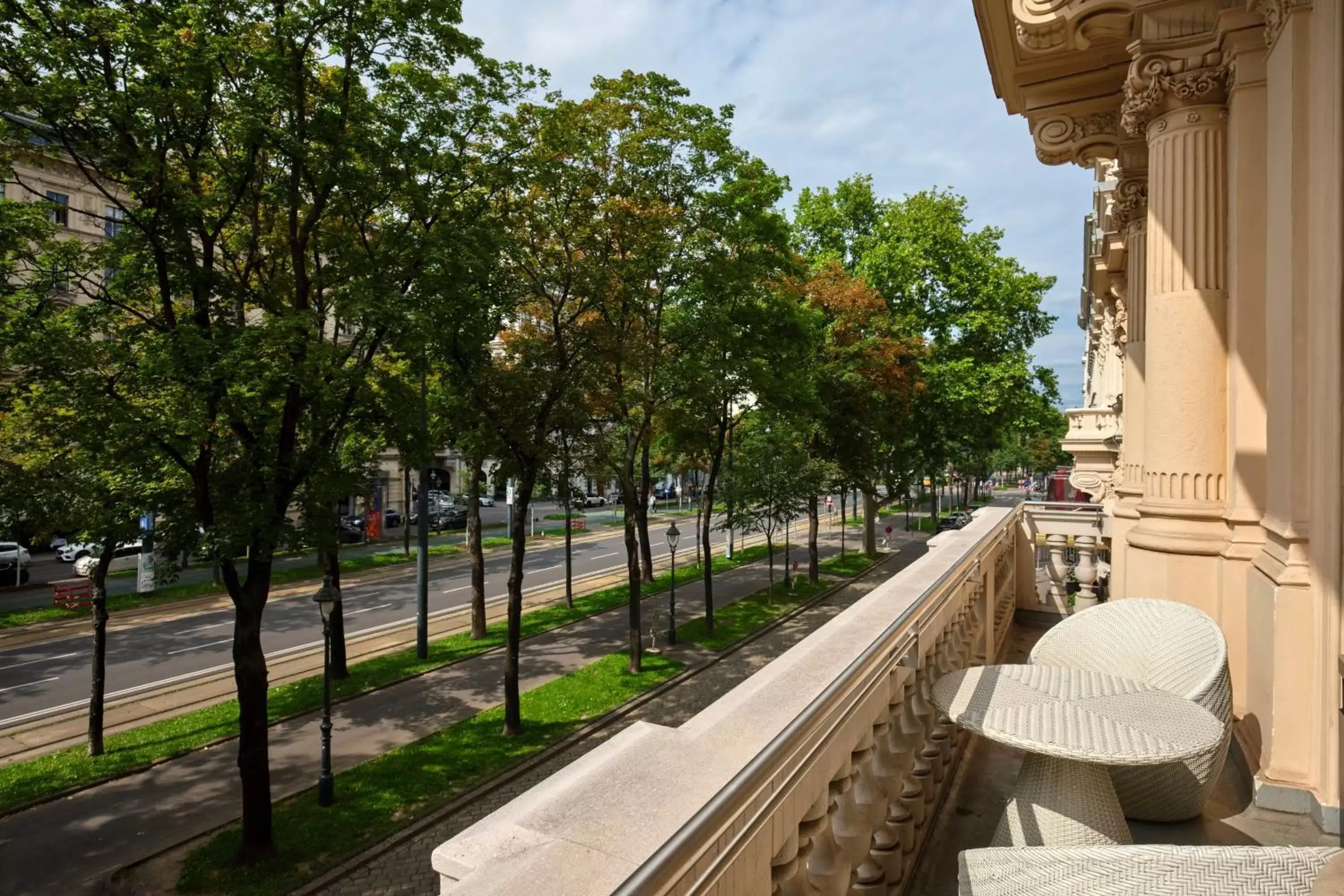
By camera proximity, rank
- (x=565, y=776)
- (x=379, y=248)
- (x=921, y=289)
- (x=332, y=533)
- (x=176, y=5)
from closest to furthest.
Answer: (x=565, y=776), (x=176, y=5), (x=332, y=533), (x=379, y=248), (x=921, y=289)

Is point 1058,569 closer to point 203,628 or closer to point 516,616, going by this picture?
point 516,616

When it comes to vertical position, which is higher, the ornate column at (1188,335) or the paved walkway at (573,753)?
the ornate column at (1188,335)

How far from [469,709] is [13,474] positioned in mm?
8208

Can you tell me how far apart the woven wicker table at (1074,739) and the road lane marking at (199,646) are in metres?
19.5

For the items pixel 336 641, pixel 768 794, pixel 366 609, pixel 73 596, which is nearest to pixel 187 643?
pixel 366 609

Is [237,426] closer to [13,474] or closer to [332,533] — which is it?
[332,533]

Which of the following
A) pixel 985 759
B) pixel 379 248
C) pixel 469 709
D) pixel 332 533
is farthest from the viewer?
pixel 469 709

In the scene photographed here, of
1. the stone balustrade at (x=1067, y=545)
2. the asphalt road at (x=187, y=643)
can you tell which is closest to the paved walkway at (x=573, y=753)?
the stone balustrade at (x=1067, y=545)

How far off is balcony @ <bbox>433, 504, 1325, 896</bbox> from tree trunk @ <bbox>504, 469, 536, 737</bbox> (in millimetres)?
9538

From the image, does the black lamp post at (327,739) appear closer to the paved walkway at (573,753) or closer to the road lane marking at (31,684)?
the paved walkway at (573,753)

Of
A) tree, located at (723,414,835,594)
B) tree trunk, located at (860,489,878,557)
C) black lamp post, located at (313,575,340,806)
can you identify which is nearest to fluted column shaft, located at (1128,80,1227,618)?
black lamp post, located at (313,575,340,806)

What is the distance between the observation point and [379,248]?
1094cm

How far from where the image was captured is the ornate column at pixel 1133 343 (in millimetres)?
7680

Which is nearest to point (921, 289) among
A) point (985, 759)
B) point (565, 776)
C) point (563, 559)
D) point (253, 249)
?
point (563, 559)
